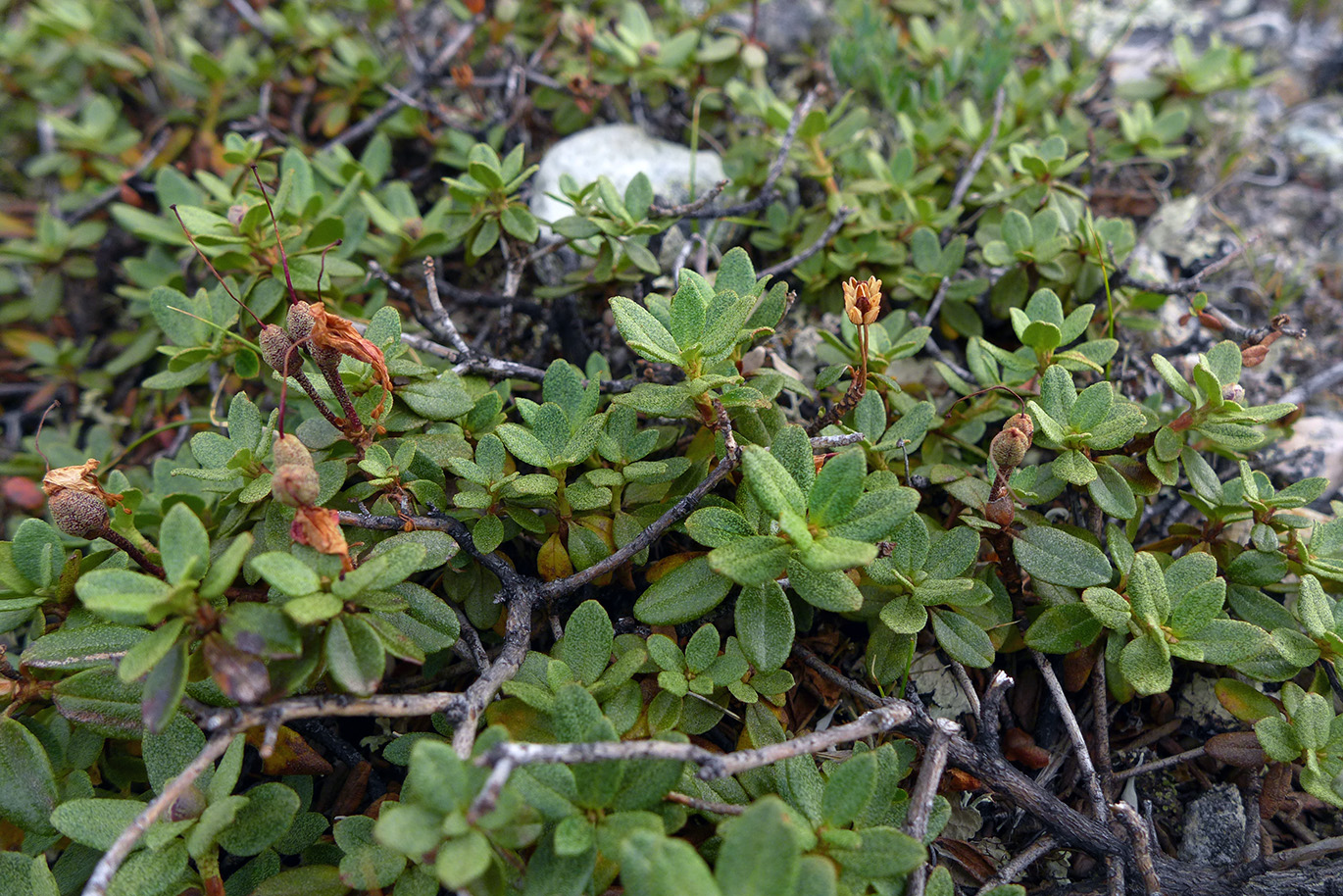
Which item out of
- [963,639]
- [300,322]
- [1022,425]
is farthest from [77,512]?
[1022,425]

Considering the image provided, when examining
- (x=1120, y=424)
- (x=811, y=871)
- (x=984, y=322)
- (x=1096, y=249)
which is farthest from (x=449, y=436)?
(x=1096, y=249)

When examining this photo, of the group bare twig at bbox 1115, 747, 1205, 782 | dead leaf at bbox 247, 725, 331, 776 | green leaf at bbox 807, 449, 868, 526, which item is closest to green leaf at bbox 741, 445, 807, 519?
green leaf at bbox 807, 449, 868, 526

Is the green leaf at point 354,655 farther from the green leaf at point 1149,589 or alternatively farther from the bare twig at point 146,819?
the green leaf at point 1149,589

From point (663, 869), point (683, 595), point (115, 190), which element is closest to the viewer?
point (663, 869)

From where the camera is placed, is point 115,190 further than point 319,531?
Yes

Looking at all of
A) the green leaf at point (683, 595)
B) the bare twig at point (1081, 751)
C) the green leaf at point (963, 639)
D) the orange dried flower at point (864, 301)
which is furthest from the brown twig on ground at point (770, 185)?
the bare twig at point (1081, 751)

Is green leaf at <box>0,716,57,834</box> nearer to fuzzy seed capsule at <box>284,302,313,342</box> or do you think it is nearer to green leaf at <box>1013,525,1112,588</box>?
fuzzy seed capsule at <box>284,302,313,342</box>

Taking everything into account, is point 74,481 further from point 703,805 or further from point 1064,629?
point 1064,629
